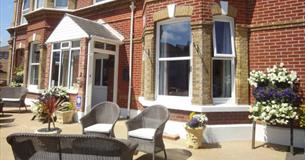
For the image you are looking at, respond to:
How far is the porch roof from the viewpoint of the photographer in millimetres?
9078

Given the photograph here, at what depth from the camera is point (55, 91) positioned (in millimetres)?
9484

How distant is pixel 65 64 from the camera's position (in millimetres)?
10031

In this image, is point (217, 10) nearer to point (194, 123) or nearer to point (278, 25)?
point (278, 25)

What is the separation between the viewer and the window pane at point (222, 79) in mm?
7016

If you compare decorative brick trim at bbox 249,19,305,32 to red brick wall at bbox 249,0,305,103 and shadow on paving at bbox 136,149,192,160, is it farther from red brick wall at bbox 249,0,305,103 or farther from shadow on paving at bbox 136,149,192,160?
shadow on paving at bbox 136,149,192,160

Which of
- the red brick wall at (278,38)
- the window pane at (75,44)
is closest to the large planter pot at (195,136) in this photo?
the red brick wall at (278,38)

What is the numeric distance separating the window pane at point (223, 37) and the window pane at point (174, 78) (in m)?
0.96

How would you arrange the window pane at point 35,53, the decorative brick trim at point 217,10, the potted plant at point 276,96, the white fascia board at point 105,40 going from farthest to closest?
the window pane at point 35,53 → the white fascia board at point 105,40 → the decorative brick trim at point 217,10 → the potted plant at point 276,96

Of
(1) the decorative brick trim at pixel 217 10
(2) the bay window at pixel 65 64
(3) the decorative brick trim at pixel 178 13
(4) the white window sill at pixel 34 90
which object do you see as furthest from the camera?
(4) the white window sill at pixel 34 90

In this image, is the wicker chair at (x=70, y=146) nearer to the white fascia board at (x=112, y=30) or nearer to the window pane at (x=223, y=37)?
the window pane at (x=223, y=37)

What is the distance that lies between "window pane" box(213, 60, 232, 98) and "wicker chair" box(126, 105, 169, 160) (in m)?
Answer: 2.33

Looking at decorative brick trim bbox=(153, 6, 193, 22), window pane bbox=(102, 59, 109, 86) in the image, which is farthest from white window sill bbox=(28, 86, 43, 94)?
decorative brick trim bbox=(153, 6, 193, 22)

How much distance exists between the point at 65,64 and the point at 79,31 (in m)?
1.65

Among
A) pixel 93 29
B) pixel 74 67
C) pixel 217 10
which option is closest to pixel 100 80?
pixel 74 67
